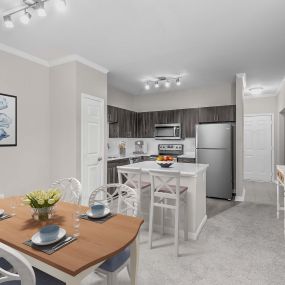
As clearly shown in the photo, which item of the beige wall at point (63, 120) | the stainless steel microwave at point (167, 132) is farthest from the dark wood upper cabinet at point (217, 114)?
the beige wall at point (63, 120)

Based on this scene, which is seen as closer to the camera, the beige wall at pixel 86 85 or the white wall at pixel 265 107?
the beige wall at pixel 86 85

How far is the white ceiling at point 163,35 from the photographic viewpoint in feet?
7.34

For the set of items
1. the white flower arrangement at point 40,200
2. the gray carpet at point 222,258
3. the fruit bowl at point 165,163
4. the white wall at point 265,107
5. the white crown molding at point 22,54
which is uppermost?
the white crown molding at point 22,54

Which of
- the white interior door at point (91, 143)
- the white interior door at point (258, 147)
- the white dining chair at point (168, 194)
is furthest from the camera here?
the white interior door at point (258, 147)

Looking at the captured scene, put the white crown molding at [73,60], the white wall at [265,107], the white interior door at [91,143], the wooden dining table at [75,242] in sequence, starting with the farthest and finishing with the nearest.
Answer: the white wall at [265,107] → the white interior door at [91,143] → the white crown molding at [73,60] → the wooden dining table at [75,242]

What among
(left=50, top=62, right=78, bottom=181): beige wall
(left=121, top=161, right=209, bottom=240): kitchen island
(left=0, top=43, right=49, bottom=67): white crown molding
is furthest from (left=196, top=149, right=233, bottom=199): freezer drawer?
(left=0, top=43, right=49, bottom=67): white crown molding

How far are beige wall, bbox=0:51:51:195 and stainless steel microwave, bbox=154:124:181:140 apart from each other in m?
2.95

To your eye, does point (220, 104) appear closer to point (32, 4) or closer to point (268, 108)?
point (268, 108)

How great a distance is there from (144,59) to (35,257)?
3.29 metres

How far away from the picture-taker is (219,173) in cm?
463

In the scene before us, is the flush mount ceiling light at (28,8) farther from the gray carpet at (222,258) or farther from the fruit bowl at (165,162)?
the gray carpet at (222,258)

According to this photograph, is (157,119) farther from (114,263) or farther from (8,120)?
(114,263)

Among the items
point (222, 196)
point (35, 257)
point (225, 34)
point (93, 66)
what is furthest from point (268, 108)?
point (35, 257)

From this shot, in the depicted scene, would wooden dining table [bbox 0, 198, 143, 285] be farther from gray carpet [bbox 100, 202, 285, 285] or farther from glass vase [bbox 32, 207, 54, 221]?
gray carpet [bbox 100, 202, 285, 285]
